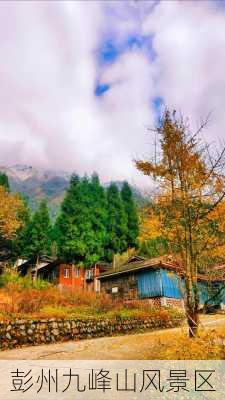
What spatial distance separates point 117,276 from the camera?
1378 inches

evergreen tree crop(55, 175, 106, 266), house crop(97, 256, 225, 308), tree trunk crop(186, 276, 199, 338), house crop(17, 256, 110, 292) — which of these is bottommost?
tree trunk crop(186, 276, 199, 338)

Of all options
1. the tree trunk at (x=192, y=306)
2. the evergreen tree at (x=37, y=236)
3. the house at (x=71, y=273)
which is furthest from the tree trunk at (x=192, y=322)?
the evergreen tree at (x=37, y=236)

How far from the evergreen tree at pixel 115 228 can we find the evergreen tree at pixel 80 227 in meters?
4.03

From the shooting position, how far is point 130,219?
172 ft

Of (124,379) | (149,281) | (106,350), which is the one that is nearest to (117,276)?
(149,281)

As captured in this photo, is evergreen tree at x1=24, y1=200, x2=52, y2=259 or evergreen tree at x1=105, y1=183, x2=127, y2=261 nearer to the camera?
evergreen tree at x1=24, y1=200, x2=52, y2=259

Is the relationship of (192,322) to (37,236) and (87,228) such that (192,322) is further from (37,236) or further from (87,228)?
(37,236)

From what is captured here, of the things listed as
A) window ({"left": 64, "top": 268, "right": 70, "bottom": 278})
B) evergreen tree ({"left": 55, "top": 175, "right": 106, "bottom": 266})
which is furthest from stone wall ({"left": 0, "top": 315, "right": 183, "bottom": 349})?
window ({"left": 64, "top": 268, "right": 70, "bottom": 278})

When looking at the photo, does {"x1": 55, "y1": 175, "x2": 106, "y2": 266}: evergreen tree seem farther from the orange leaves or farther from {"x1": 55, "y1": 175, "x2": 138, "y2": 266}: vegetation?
the orange leaves

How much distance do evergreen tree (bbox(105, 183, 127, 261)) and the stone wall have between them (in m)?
26.9

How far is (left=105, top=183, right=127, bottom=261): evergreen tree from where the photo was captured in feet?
157

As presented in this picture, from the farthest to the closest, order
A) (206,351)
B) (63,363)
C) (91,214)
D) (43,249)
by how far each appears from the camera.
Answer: (43,249)
(91,214)
(63,363)
(206,351)

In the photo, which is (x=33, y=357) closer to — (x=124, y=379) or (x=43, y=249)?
(x=124, y=379)

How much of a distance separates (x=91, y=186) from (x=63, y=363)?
41.4 metres
